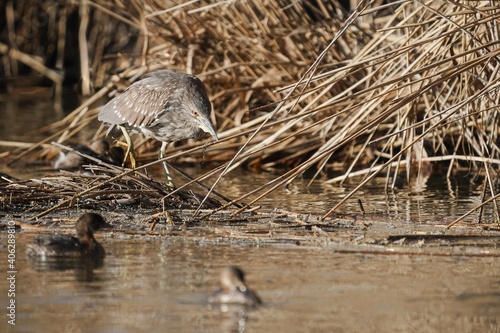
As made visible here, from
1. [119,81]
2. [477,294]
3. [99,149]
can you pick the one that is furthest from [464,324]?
[119,81]

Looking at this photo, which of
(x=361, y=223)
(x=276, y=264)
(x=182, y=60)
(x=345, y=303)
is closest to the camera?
(x=345, y=303)

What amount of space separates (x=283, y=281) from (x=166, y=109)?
9.22 ft

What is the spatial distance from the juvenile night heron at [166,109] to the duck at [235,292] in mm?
2788

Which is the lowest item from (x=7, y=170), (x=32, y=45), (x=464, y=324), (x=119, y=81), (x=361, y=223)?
(x=464, y=324)

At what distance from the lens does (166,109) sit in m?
A: 7.23

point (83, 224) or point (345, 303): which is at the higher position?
point (83, 224)

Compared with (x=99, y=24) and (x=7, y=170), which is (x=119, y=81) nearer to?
(x=7, y=170)

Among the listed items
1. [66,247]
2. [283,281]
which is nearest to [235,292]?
[283,281]

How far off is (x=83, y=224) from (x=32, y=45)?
416 inches

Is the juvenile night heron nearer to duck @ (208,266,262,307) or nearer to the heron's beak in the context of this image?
the heron's beak

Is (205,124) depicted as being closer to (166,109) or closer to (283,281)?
(166,109)

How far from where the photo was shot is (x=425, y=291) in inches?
178

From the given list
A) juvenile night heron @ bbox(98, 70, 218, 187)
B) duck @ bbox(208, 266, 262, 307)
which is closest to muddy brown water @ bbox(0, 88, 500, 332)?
duck @ bbox(208, 266, 262, 307)

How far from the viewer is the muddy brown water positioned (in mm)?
4082
